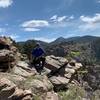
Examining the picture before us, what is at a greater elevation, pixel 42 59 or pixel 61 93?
pixel 42 59

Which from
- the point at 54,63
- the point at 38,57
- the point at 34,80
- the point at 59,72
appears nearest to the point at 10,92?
the point at 34,80

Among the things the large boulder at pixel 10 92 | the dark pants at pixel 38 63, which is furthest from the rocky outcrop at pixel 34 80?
the dark pants at pixel 38 63

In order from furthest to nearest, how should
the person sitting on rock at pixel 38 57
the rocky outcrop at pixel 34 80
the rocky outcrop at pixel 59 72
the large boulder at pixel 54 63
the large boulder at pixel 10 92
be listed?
1. the large boulder at pixel 54 63
2. the person sitting on rock at pixel 38 57
3. the rocky outcrop at pixel 59 72
4. the rocky outcrop at pixel 34 80
5. the large boulder at pixel 10 92

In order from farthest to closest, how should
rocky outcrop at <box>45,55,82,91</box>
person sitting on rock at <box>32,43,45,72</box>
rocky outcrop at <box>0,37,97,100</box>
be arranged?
person sitting on rock at <box>32,43,45,72</box>, rocky outcrop at <box>45,55,82,91</box>, rocky outcrop at <box>0,37,97,100</box>

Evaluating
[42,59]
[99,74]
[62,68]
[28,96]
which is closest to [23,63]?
[42,59]

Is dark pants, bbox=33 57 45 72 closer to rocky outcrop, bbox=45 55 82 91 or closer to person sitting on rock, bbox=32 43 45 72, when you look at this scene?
person sitting on rock, bbox=32 43 45 72

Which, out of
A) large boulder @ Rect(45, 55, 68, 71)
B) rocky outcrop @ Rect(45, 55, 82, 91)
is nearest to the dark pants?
rocky outcrop @ Rect(45, 55, 82, 91)

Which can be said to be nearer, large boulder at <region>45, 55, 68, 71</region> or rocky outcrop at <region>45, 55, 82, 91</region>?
rocky outcrop at <region>45, 55, 82, 91</region>

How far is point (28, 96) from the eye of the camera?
69.9ft

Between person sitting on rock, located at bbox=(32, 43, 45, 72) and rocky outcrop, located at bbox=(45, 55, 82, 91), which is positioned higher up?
person sitting on rock, located at bbox=(32, 43, 45, 72)

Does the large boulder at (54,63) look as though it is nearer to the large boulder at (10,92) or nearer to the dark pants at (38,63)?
the dark pants at (38,63)

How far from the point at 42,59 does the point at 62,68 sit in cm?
291

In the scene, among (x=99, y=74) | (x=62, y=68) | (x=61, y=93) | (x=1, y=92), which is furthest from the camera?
(x=99, y=74)

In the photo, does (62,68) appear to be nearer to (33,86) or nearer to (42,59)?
(42,59)
